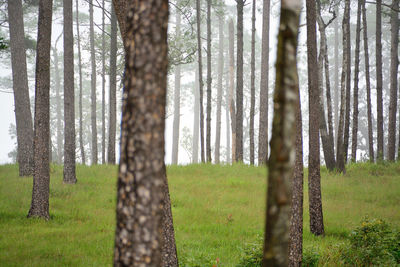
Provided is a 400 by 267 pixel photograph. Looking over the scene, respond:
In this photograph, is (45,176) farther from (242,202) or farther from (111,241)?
(242,202)

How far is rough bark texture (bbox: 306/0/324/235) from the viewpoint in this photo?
7.85 meters

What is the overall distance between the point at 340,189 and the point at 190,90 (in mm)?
32891

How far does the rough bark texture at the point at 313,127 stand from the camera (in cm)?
785

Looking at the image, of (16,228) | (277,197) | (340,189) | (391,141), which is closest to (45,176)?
(16,228)

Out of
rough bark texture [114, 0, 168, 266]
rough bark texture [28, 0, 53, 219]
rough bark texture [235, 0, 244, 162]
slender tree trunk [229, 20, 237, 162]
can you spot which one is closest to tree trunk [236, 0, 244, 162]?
rough bark texture [235, 0, 244, 162]

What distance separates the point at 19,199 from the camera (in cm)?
1052

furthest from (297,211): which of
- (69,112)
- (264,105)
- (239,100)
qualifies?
(264,105)

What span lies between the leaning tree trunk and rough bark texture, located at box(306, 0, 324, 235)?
5897mm

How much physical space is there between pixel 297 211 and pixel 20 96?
12648 millimetres

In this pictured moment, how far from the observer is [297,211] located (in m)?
6.12

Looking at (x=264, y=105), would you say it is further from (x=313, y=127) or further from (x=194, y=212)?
(x=313, y=127)

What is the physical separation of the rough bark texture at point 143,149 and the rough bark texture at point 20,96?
1270 cm

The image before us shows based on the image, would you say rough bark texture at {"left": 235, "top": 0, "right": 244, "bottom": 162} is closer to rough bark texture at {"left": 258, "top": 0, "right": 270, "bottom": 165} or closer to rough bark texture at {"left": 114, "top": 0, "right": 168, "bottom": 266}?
rough bark texture at {"left": 258, "top": 0, "right": 270, "bottom": 165}

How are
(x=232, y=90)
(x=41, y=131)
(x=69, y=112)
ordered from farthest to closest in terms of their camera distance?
(x=232, y=90)
(x=69, y=112)
(x=41, y=131)
